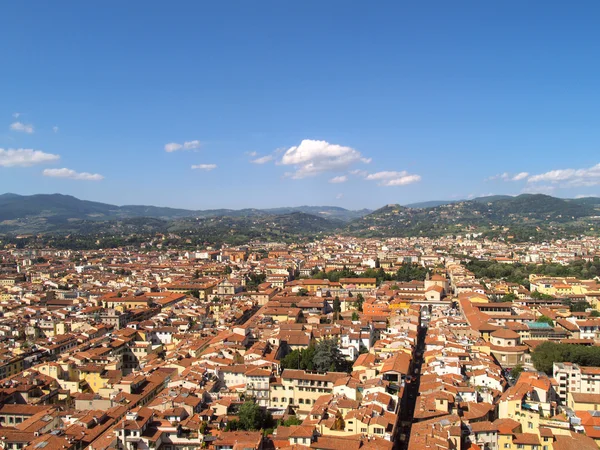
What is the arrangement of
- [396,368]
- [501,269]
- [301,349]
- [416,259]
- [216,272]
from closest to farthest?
[396,368] → [301,349] → [501,269] → [216,272] → [416,259]

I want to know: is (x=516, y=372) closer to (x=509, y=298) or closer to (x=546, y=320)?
(x=546, y=320)

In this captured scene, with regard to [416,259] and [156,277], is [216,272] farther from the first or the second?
[416,259]

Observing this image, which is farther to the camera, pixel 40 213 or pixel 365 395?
pixel 40 213

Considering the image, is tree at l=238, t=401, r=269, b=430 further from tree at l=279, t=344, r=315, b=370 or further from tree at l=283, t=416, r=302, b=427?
tree at l=279, t=344, r=315, b=370

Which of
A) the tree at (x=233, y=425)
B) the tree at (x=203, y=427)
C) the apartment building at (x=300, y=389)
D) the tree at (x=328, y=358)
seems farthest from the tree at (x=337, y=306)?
the tree at (x=203, y=427)

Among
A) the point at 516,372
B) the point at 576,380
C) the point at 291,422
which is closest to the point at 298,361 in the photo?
the point at 291,422

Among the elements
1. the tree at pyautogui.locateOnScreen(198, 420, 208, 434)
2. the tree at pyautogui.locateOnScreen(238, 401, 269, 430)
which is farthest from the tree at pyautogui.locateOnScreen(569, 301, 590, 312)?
the tree at pyautogui.locateOnScreen(198, 420, 208, 434)

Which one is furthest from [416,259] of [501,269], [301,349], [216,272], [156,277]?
[301,349]
